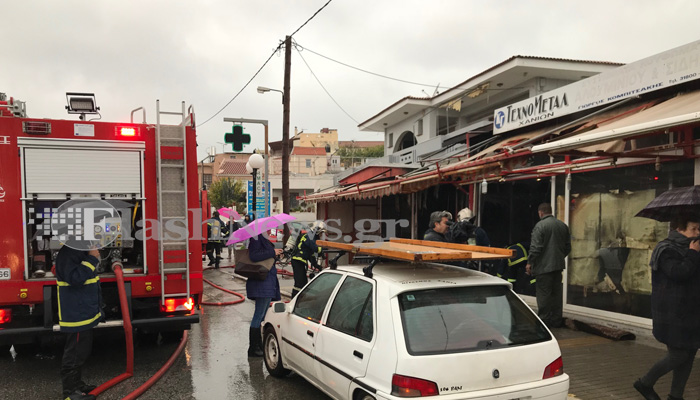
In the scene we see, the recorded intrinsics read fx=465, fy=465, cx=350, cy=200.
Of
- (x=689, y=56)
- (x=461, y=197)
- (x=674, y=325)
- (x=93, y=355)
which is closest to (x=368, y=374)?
(x=674, y=325)

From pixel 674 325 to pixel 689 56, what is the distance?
12.0 feet

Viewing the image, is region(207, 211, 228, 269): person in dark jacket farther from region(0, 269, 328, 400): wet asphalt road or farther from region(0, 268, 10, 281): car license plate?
region(0, 268, 10, 281): car license plate

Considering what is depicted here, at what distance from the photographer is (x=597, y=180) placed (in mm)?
7184

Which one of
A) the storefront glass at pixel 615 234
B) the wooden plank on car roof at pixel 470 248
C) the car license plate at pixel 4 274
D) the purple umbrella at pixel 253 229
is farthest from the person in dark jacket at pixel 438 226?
the car license plate at pixel 4 274

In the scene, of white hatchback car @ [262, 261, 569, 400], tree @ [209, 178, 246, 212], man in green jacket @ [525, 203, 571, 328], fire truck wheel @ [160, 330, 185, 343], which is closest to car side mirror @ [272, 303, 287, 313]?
white hatchback car @ [262, 261, 569, 400]

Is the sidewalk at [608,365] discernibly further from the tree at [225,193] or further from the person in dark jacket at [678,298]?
the tree at [225,193]

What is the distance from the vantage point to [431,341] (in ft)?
10.3

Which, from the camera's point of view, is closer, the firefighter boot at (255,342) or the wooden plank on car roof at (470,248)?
the wooden plank on car roof at (470,248)

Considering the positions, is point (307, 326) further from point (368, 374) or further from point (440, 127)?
point (440, 127)

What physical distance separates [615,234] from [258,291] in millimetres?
5276

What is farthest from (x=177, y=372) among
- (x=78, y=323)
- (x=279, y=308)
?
(x=279, y=308)

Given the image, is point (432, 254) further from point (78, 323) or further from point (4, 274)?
point (4, 274)

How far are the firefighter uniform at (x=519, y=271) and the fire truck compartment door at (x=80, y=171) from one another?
5.71m

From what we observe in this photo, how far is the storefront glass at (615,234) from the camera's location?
6387mm
